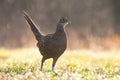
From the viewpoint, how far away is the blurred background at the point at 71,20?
36.2 metres

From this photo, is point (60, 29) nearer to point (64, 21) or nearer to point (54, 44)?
point (64, 21)

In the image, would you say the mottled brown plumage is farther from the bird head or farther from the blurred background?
the blurred background

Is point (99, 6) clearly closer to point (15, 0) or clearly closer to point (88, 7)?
point (88, 7)

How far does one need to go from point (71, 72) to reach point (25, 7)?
21.3 metres

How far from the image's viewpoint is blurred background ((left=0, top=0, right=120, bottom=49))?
119 ft

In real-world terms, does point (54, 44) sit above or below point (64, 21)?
below

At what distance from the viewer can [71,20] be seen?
3862 cm

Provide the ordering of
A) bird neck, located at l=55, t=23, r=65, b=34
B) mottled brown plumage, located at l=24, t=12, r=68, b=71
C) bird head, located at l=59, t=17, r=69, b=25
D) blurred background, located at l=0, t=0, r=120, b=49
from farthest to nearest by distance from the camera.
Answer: blurred background, located at l=0, t=0, r=120, b=49
bird head, located at l=59, t=17, r=69, b=25
bird neck, located at l=55, t=23, r=65, b=34
mottled brown plumage, located at l=24, t=12, r=68, b=71

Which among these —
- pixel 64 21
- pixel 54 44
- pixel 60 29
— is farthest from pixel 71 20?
pixel 54 44

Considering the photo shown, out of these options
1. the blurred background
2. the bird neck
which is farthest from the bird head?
the blurred background

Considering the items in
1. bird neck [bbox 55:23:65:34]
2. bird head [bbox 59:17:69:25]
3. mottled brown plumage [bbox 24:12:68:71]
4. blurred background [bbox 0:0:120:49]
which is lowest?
mottled brown plumage [bbox 24:12:68:71]

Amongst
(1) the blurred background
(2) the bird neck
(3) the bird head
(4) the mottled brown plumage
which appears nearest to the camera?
(4) the mottled brown plumage

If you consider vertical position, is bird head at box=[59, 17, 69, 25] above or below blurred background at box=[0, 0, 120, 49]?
below

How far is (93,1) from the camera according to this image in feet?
132
